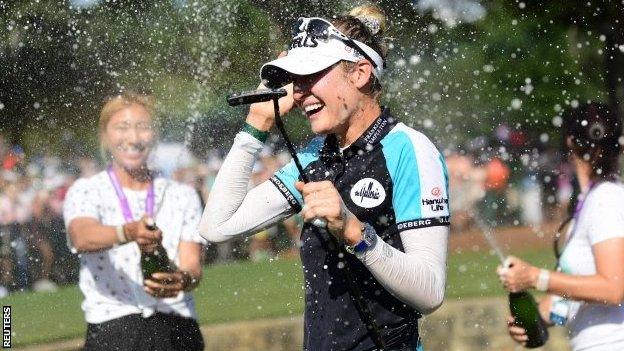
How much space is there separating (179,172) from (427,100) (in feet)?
23.0

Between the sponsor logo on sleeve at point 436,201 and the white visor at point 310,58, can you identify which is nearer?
the sponsor logo on sleeve at point 436,201

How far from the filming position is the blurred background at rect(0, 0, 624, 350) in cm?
792

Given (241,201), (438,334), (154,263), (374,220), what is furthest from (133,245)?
(438,334)

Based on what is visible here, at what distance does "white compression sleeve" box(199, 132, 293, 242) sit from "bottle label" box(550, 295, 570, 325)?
5.58 ft

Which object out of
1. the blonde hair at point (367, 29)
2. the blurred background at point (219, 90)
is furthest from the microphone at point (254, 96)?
the blurred background at point (219, 90)

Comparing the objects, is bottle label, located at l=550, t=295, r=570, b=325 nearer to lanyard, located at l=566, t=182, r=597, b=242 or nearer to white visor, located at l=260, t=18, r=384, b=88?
lanyard, located at l=566, t=182, r=597, b=242

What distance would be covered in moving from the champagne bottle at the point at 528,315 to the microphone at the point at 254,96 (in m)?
1.96

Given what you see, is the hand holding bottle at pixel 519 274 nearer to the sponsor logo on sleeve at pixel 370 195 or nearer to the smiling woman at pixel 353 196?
the smiling woman at pixel 353 196

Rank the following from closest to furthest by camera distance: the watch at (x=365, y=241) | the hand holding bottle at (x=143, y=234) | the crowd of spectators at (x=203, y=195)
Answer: the watch at (x=365, y=241) → the hand holding bottle at (x=143, y=234) → the crowd of spectators at (x=203, y=195)

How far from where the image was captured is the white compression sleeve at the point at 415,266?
301cm

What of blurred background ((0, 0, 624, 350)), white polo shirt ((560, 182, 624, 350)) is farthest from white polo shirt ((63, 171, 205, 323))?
white polo shirt ((560, 182, 624, 350))

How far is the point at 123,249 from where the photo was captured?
5305 millimetres

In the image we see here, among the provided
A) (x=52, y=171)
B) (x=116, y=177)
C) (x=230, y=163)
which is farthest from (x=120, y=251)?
(x=52, y=171)

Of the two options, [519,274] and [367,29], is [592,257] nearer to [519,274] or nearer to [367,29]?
[519,274]
